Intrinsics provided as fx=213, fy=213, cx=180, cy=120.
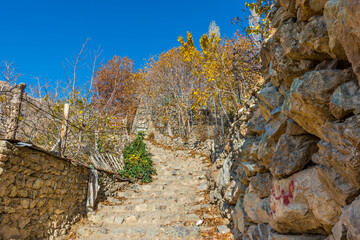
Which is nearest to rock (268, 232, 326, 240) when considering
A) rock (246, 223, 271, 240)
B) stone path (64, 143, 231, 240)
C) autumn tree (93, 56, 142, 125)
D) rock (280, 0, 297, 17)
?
rock (246, 223, 271, 240)

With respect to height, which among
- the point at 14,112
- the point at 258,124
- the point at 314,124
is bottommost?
the point at 314,124

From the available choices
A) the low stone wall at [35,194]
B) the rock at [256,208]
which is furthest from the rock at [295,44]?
the low stone wall at [35,194]

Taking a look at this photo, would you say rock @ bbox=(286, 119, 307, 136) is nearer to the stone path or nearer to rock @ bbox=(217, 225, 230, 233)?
the stone path

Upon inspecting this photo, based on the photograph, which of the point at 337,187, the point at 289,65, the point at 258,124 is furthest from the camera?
the point at 258,124

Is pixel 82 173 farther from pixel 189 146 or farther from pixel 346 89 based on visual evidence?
pixel 189 146

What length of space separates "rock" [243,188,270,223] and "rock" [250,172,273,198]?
0.08m

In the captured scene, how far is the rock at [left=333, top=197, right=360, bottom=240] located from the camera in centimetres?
114

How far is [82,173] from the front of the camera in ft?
18.0

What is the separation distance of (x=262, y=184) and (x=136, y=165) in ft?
21.3

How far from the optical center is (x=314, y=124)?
61.5 inches

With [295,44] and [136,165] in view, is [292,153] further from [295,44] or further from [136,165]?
[136,165]

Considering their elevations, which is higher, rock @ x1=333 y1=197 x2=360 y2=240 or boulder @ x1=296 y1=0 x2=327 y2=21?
boulder @ x1=296 y1=0 x2=327 y2=21

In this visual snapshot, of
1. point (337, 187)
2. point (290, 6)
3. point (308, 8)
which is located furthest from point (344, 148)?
point (290, 6)

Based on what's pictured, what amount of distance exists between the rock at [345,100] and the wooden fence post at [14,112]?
4249 mm
